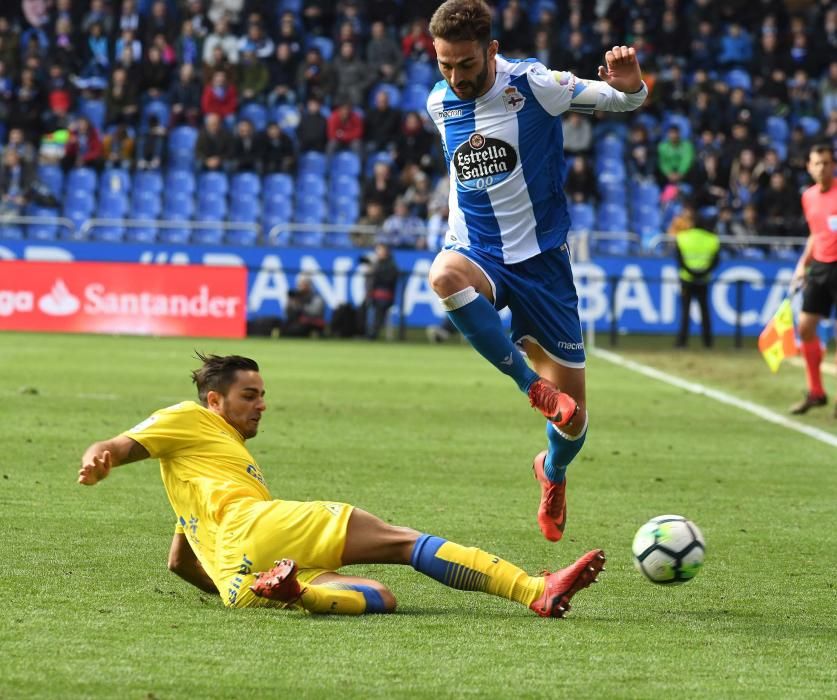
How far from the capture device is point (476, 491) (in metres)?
8.42

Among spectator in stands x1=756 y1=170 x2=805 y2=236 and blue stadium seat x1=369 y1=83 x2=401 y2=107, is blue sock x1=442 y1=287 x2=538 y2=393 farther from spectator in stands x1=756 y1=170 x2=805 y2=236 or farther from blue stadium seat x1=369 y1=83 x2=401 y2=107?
blue stadium seat x1=369 y1=83 x2=401 y2=107

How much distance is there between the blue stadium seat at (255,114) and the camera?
86.2 ft

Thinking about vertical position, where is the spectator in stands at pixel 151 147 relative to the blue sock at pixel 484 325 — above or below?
above

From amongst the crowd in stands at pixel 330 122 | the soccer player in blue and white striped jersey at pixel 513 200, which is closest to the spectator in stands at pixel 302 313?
the crowd in stands at pixel 330 122

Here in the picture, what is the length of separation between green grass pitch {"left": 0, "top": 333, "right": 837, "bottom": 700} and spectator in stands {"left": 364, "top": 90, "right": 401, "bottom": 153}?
1169 cm

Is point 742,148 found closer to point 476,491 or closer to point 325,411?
point 325,411

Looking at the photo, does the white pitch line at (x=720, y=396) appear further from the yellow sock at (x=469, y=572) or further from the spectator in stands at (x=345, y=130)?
the yellow sock at (x=469, y=572)

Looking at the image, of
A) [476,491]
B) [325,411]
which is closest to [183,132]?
[325,411]

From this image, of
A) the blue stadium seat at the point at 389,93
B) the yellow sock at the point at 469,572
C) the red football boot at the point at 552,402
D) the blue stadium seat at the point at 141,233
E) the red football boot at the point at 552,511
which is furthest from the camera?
the blue stadium seat at the point at 389,93

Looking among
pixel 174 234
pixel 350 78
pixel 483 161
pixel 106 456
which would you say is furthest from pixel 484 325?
pixel 350 78

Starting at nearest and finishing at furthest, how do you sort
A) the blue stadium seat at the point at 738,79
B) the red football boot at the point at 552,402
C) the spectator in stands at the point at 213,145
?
the red football boot at the point at 552,402 < the spectator in stands at the point at 213,145 < the blue stadium seat at the point at 738,79

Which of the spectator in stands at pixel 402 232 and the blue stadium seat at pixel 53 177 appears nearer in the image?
the spectator in stands at pixel 402 232

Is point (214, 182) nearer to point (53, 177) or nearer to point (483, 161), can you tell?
point (53, 177)

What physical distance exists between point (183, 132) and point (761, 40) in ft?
36.8
